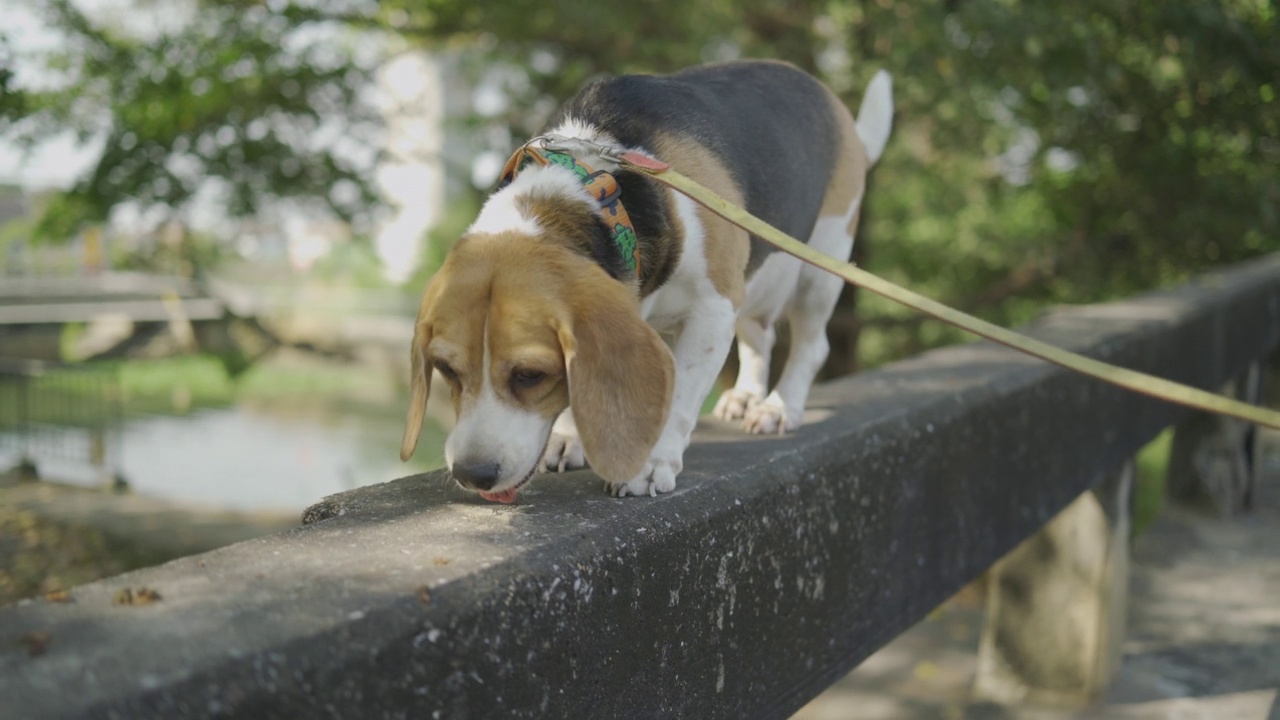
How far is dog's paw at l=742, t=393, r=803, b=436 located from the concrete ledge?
69 mm

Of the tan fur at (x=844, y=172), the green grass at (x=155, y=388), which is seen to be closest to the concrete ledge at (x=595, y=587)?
the tan fur at (x=844, y=172)

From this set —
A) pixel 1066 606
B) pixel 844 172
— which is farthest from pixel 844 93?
pixel 844 172

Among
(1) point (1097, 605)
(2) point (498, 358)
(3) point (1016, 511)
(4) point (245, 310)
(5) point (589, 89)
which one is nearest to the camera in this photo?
(2) point (498, 358)

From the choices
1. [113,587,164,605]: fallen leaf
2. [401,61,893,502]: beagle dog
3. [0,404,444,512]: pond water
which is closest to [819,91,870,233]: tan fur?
[401,61,893,502]: beagle dog

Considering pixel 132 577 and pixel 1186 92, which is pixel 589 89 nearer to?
pixel 132 577

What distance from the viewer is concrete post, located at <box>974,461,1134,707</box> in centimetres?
541

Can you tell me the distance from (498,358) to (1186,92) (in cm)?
639

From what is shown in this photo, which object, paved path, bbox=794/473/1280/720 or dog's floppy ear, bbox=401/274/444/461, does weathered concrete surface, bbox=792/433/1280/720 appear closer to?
paved path, bbox=794/473/1280/720

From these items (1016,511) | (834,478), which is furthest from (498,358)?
(1016,511)

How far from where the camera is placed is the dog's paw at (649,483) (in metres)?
2.23

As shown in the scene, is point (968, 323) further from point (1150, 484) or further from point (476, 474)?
point (1150, 484)

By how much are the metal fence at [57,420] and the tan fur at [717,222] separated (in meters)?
10.2

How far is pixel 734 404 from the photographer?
3443mm

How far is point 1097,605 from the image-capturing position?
5.40m
